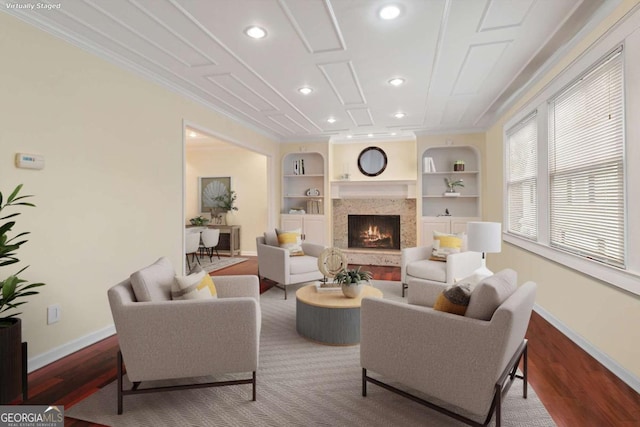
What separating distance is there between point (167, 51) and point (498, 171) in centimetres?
484

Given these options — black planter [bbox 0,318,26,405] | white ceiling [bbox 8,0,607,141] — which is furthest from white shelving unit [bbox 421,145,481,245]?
black planter [bbox 0,318,26,405]

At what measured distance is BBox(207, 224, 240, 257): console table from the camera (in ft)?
25.2

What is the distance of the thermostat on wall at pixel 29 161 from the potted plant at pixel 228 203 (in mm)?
5303

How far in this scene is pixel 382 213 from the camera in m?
6.92

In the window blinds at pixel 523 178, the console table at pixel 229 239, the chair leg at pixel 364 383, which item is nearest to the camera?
the chair leg at pixel 364 383

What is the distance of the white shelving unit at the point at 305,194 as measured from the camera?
685 cm

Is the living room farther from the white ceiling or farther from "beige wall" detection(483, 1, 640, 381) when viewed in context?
the white ceiling

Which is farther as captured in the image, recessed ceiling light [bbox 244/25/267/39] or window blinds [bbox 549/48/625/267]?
recessed ceiling light [bbox 244/25/267/39]

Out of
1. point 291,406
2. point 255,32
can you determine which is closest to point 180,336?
point 291,406

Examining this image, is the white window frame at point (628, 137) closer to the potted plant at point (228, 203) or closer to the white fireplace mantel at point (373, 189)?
the white fireplace mantel at point (373, 189)

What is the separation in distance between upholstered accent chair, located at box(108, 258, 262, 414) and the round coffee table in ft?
3.14

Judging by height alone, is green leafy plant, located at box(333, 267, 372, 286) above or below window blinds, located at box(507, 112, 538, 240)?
below

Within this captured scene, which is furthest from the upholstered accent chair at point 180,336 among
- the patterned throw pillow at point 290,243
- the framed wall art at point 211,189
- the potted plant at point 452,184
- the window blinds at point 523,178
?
the framed wall art at point 211,189

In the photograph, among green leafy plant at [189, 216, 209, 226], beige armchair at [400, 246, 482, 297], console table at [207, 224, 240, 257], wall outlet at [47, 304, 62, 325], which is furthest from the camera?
console table at [207, 224, 240, 257]
